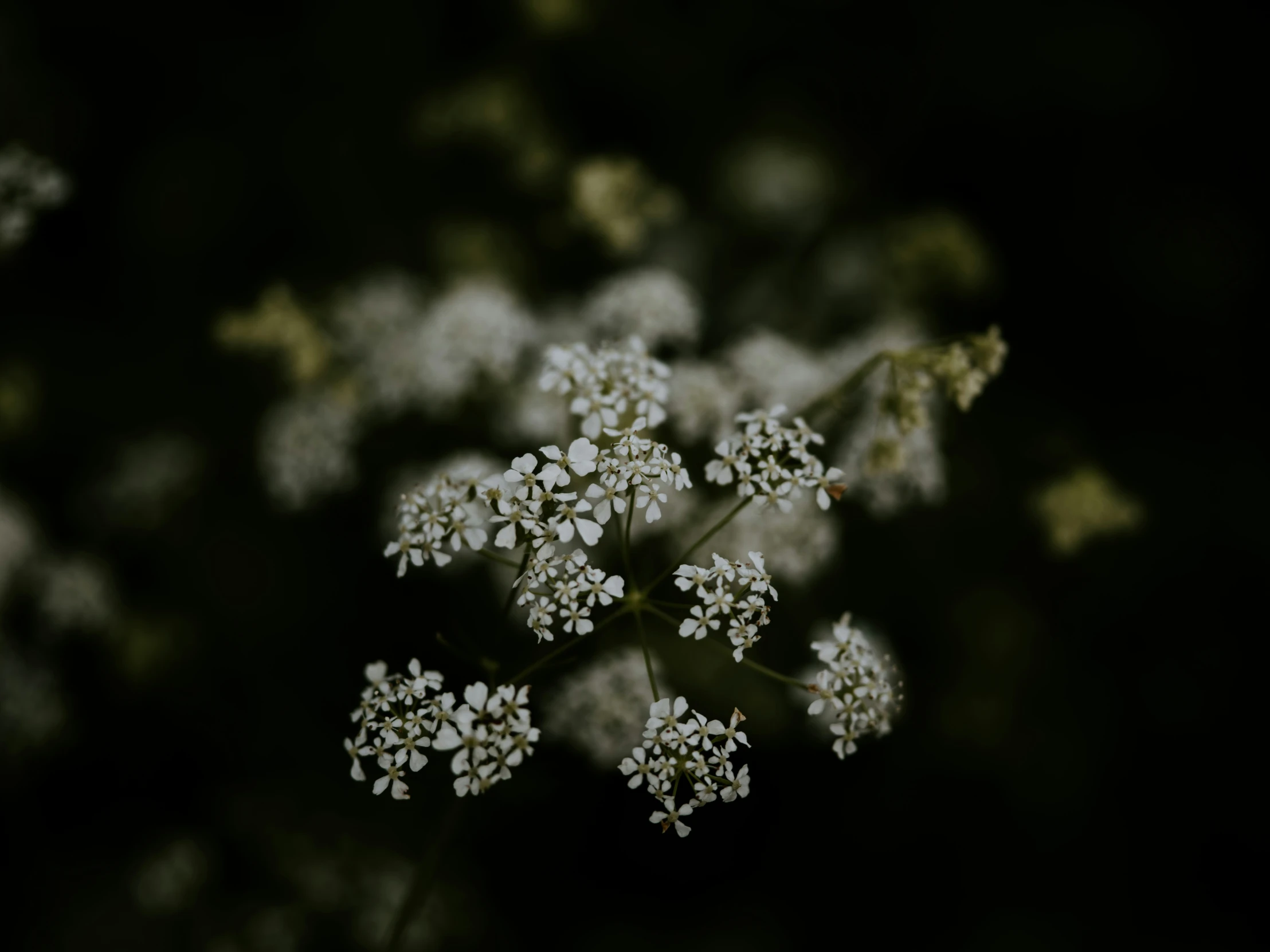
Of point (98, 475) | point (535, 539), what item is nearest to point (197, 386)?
point (98, 475)

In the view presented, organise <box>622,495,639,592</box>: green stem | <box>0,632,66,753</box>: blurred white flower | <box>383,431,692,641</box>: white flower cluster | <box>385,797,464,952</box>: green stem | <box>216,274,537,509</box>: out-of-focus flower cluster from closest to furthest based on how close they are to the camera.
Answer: <box>383,431,692,641</box>: white flower cluster
<box>622,495,639,592</box>: green stem
<box>385,797,464,952</box>: green stem
<box>216,274,537,509</box>: out-of-focus flower cluster
<box>0,632,66,753</box>: blurred white flower

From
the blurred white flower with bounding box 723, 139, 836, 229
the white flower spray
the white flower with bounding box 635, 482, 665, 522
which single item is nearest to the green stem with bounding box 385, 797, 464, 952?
the white flower spray

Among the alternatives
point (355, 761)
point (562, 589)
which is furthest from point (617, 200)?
point (355, 761)

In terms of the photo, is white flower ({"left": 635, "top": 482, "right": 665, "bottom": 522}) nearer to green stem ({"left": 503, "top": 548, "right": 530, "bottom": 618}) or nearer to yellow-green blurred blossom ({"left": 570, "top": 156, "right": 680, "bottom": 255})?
green stem ({"left": 503, "top": 548, "right": 530, "bottom": 618})

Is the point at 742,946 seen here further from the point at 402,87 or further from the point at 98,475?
the point at 402,87

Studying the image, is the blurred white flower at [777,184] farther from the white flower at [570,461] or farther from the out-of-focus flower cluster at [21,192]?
the out-of-focus flower cluster at [21,192]

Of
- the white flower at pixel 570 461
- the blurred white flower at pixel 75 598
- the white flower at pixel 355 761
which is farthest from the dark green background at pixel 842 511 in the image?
the white flower at pixel 570 461

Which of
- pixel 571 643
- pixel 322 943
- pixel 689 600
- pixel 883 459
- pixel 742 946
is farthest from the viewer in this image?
pixel 742 946
